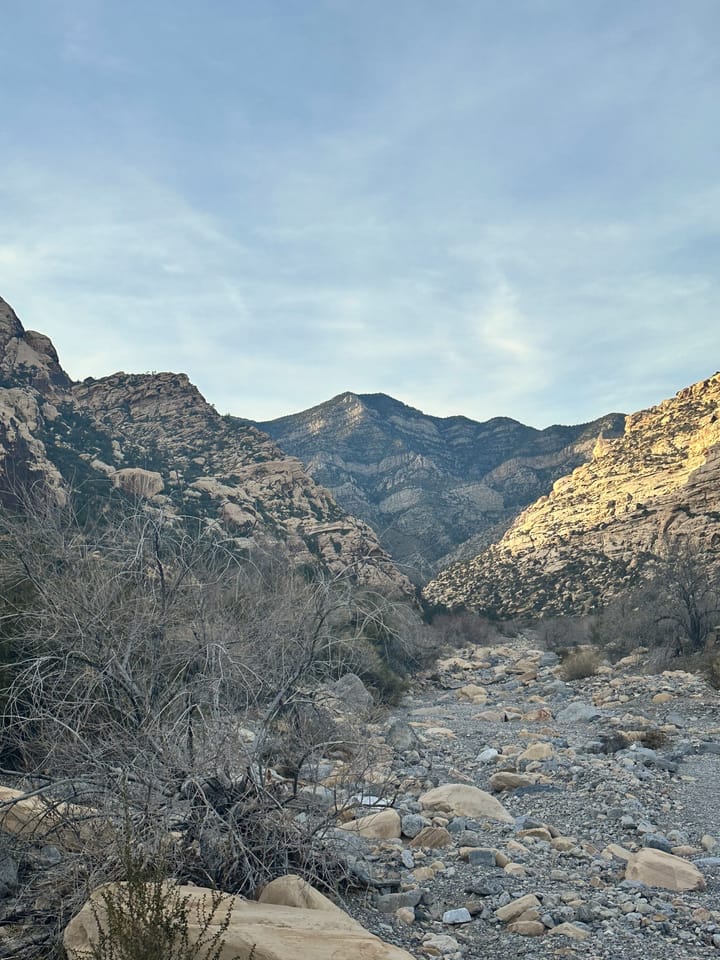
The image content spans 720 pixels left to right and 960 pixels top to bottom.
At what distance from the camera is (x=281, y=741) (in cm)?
595

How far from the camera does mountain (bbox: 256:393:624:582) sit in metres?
63.2

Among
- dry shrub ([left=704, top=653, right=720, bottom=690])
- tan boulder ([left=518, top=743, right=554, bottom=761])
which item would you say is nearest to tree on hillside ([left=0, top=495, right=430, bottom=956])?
tan boulder ([left=518, top=743, right=554, bottom=761])

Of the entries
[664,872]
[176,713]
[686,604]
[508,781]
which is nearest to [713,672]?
[686,604]

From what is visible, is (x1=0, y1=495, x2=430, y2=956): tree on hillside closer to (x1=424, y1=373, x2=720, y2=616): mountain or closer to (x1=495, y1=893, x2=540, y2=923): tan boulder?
(x1=495, y1=893, x2=540, y2=923): tan boulder

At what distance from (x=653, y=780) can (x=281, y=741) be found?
5611 mm

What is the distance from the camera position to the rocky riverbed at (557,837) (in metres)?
4.80

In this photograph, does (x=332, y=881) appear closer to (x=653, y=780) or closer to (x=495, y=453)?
(x=653, y=780)

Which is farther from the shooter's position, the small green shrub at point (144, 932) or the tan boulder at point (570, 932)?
the tan boulder at point (570, 932)

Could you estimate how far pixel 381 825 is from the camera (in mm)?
6750

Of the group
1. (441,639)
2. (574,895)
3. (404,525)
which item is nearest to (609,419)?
(404,525)

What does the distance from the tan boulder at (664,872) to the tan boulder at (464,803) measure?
1.79 metres

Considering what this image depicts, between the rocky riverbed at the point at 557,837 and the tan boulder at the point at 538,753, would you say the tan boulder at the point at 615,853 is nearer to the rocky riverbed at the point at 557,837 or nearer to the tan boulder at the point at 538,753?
the rocky riverbed at the point at 557,837

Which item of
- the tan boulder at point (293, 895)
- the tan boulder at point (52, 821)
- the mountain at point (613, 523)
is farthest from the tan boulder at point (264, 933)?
the mountain at point (613, 523)

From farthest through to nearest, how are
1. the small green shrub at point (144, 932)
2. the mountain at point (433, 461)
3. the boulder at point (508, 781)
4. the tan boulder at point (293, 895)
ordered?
the mountain at point (433, 461) → the boulder at point (508, 781) → the tan boulder at point (293, 895) → the small green shrub at point (144, 932)
